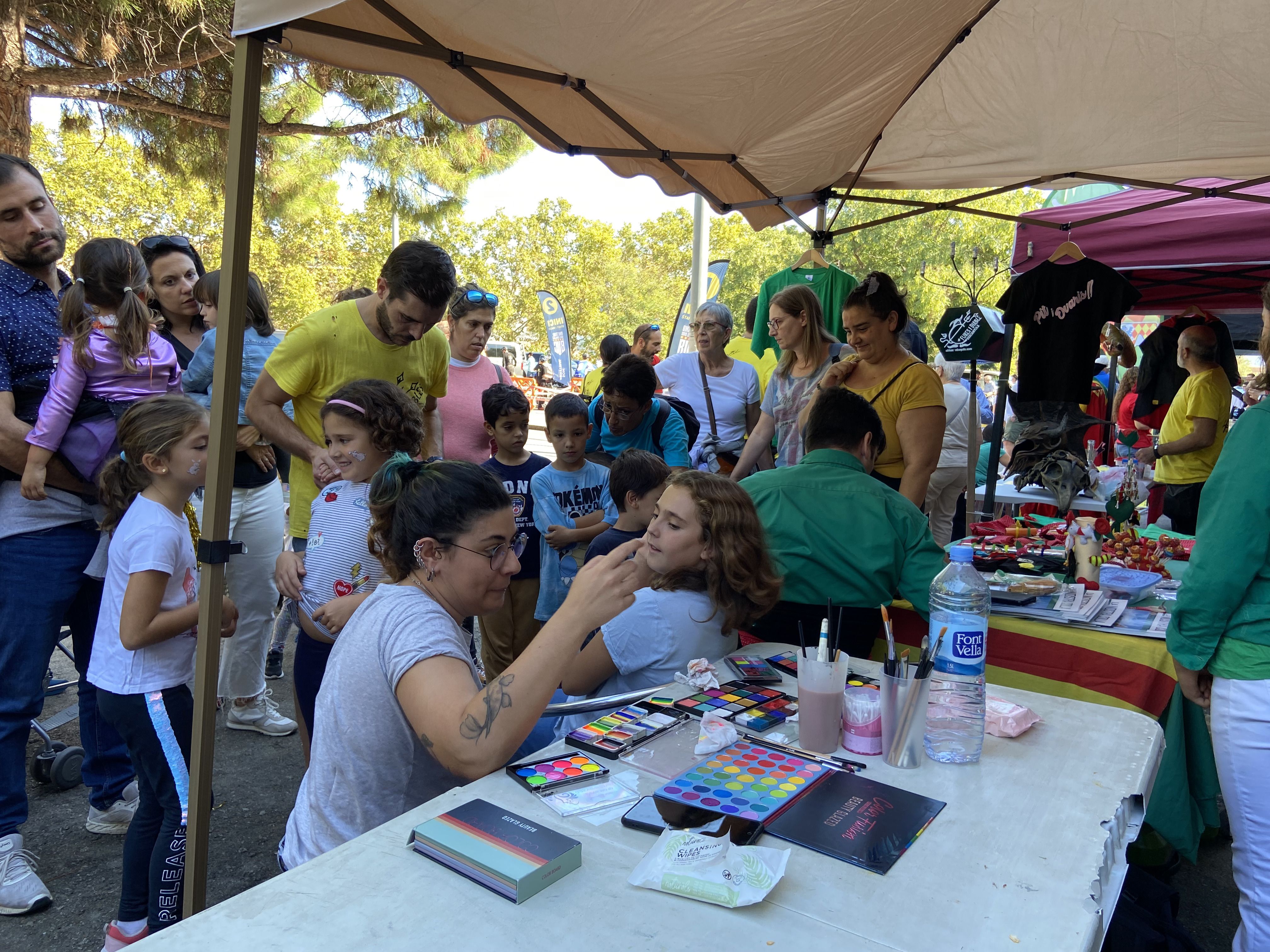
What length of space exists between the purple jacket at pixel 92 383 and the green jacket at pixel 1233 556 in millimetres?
2887

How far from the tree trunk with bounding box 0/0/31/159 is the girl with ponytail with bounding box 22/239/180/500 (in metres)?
5.02

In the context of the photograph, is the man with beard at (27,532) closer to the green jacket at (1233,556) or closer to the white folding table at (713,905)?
the white folding table at (713,905)

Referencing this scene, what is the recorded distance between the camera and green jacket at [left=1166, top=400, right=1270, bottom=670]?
1.80m

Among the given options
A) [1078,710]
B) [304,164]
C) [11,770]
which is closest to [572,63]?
[1078,710]

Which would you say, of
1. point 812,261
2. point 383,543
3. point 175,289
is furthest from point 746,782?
point 812,261

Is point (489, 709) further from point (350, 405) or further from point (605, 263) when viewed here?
point (605, 263)

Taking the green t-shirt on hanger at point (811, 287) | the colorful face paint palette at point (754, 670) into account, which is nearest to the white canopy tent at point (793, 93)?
the green t-shirt on hanger at point (811, 287)

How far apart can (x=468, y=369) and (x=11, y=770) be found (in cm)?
249

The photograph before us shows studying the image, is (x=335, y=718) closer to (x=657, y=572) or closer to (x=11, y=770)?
(x=657, y=572)

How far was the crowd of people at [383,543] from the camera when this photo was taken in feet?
5.00

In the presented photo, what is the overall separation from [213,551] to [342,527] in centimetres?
39

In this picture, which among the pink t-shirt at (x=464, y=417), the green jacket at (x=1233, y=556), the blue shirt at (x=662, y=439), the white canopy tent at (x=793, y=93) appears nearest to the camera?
the green jacket at (x=1233, y=556)

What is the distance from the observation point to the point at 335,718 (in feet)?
4.96

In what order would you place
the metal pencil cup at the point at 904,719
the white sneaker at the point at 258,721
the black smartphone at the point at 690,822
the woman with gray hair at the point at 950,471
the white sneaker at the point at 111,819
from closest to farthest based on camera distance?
the black smartphone at the point at 690,822, the metal pencil cup at the point at 904,719, the white sneaker at the point at 111,819, the white sneaker at the point at 258,721, the woman with gray hair at the point at 950,471
